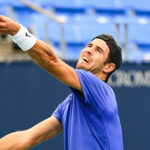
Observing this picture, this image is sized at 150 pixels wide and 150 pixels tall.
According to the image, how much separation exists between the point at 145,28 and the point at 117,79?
110cm

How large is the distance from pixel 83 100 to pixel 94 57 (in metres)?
0.41

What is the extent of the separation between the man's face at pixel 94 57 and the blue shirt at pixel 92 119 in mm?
181

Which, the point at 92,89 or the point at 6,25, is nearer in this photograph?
the point at 6,25

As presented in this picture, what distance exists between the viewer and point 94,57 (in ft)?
12.1

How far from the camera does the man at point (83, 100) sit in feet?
10.4

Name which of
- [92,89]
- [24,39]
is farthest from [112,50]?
[24,39]

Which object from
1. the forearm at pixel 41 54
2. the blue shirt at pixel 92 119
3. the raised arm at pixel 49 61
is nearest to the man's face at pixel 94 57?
the blue shirt at pixel 92 119

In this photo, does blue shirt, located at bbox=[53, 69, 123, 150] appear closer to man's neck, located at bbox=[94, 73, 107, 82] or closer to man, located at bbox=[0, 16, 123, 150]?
man, located at bbox=[0, 16, 123, 150]

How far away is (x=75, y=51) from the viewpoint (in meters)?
9.19

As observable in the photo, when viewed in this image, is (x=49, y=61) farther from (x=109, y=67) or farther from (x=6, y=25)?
(x=109, y=67)

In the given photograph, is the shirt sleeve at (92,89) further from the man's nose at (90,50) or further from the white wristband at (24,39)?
the white wristband at (24,39)

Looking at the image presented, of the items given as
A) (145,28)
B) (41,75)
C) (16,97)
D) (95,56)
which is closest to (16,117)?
(16,97)

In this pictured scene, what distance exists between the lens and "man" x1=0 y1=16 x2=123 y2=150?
3.16m

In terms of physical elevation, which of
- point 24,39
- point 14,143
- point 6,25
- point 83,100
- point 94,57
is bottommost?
point 14,143
